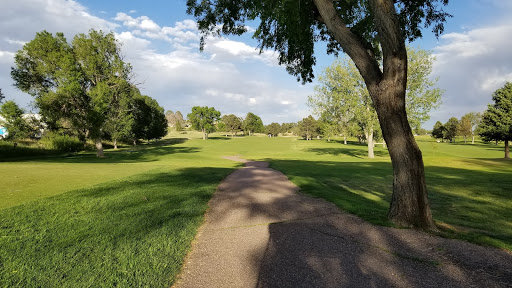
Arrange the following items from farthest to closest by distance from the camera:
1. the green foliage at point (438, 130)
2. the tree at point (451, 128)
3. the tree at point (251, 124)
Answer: the tree at point (251, 124)
the green foliage at point (438, 130)
the tree at point (451, 128)

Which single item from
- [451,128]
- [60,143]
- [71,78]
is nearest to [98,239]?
[71,78]

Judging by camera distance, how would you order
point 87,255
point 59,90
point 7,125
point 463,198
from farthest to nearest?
point 59,90 < point 7,125 < point 463,198 < point 87,255

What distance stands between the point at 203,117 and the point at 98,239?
99296 mm

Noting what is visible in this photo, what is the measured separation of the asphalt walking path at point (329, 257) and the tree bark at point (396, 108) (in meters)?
0.76

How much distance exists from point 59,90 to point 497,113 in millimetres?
57525

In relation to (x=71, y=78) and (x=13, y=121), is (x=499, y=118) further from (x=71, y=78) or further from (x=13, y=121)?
(x=13, y=121)

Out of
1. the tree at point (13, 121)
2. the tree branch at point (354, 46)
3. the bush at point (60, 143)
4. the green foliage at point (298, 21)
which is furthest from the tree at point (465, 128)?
the tree at point (13, 121)

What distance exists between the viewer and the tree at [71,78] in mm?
28766

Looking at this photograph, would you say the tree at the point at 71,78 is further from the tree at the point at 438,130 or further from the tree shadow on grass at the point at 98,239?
the tree at the point at 438,130

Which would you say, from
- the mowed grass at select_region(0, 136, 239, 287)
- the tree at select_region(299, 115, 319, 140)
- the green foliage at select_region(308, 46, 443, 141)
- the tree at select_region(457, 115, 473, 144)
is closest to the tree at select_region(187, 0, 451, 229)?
the mowed grass at select_region(0, 136, 239, 287)

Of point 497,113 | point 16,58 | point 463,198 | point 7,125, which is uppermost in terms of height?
point 16,58

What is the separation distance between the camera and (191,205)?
26.8 ft

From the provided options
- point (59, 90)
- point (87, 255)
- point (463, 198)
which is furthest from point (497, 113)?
point (59, 90)

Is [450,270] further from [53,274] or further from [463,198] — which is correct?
[463,198]
